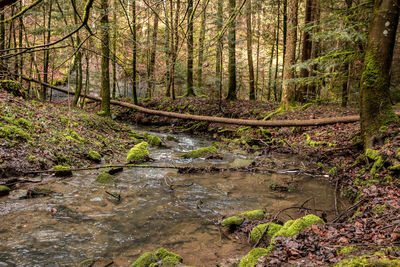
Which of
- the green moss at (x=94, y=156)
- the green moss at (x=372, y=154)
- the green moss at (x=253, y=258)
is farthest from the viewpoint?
the green moss at (x=94, y=156)

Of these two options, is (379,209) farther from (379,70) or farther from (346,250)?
(379,70)

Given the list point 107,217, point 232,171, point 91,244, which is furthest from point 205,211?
point 232,171

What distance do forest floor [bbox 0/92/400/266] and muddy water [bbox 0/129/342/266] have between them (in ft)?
2.79

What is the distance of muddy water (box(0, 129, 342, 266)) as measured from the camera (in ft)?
12.4

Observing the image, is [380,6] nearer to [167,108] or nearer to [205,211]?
[205,211]

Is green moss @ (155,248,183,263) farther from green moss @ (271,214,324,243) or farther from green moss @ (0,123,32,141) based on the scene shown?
green moss @ (0,123,32,141)

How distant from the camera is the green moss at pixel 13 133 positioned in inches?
266

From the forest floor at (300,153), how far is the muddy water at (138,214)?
849mm

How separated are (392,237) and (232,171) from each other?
557 centimetres

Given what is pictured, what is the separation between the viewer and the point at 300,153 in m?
9.70

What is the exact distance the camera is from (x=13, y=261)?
339 cm

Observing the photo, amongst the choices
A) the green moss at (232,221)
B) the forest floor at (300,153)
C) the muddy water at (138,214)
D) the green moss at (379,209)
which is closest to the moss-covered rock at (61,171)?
the muddy water at (138,214)

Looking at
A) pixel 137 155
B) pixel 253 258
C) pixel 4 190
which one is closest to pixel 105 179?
pixel 4 190

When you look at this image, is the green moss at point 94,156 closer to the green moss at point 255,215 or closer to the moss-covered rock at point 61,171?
the moss-covered rock at point 61,171
